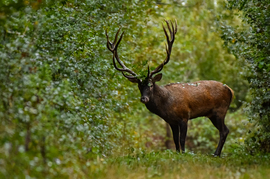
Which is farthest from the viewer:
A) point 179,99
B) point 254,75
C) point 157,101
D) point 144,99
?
point 254,75

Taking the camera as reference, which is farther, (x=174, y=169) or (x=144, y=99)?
(x=144, y=99)

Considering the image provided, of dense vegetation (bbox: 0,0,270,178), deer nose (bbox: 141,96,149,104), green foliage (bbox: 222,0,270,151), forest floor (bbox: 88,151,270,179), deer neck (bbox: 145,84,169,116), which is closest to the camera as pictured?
dense vegetation (bbox: 0,0,270,178)

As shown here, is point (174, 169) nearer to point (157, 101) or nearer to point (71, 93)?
point (71, 93)

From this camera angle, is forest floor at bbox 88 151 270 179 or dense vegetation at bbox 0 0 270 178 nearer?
dense vegetation at bbox 0 0 270 178

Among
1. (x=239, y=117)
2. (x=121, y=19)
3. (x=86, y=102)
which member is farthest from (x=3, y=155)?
(x=239, y=117)

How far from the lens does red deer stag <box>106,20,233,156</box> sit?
30.7 ft

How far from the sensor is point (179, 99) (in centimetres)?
992

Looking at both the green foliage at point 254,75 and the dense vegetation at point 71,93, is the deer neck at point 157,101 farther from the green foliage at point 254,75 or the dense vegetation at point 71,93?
the green foliage at point 254,75

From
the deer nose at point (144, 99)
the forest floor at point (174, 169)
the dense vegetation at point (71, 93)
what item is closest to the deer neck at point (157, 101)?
the deer nose at point (144, 99)

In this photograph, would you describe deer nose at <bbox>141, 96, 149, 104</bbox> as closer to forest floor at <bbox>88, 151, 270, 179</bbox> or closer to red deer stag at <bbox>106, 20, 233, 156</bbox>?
red deer stag at <bbox>106, 20, 233, 156</bbox>

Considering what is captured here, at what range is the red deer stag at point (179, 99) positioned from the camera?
30.7 ft

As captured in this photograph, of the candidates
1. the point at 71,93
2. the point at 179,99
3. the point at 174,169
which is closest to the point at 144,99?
the point at 179,99

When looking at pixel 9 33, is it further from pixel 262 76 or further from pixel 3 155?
pixel 262 76

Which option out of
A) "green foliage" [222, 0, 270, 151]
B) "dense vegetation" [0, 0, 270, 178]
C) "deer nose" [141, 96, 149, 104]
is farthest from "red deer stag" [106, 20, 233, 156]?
"green foliage" [222, 0, 270, 151]
